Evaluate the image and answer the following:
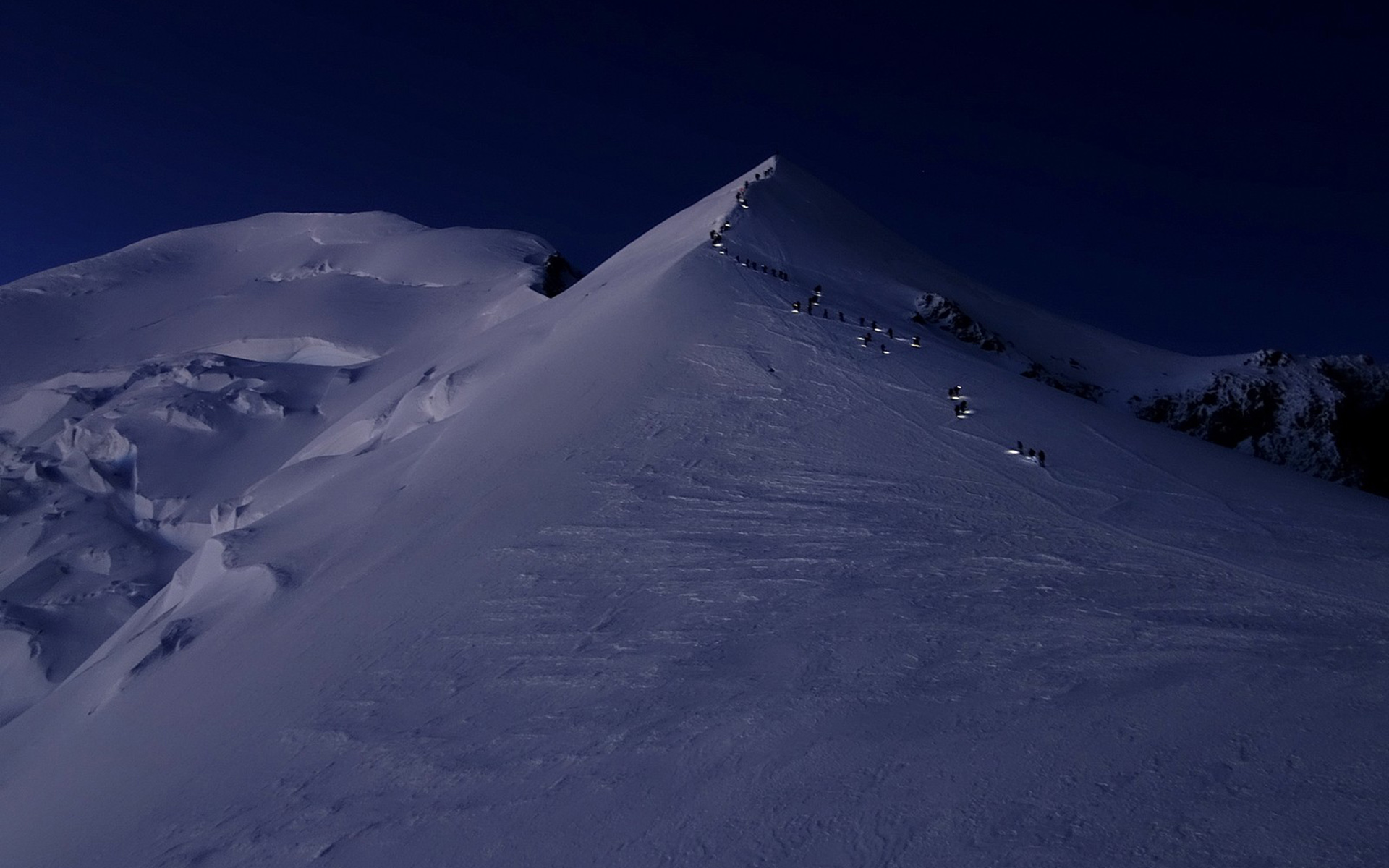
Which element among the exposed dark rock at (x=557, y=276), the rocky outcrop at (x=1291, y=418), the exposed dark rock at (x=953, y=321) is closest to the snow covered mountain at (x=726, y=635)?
the exposed dark rock at (x=953, y=321)

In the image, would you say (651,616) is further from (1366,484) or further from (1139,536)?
(1366,484)

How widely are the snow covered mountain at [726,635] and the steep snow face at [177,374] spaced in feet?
1.23

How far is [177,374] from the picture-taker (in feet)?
93.6

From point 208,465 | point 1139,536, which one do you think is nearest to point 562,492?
point 1139,536

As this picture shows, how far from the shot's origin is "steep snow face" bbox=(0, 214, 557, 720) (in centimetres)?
2012

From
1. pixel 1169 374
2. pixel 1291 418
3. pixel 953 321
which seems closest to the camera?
pixel 953 321

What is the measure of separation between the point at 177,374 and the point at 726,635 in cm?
2845

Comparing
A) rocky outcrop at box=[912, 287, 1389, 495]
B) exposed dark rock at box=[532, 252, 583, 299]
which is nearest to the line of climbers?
rocky outcrop at box=[912, 287, 1389, 495]

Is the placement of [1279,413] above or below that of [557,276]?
above

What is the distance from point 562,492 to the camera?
10812 mm

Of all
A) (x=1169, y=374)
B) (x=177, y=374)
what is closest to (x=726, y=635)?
(x=1169, y=374)

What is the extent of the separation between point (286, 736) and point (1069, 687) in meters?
6.71

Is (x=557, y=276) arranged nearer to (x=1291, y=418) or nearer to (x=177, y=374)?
(x=177, y=374)

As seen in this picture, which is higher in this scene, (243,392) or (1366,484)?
(1366,484)
